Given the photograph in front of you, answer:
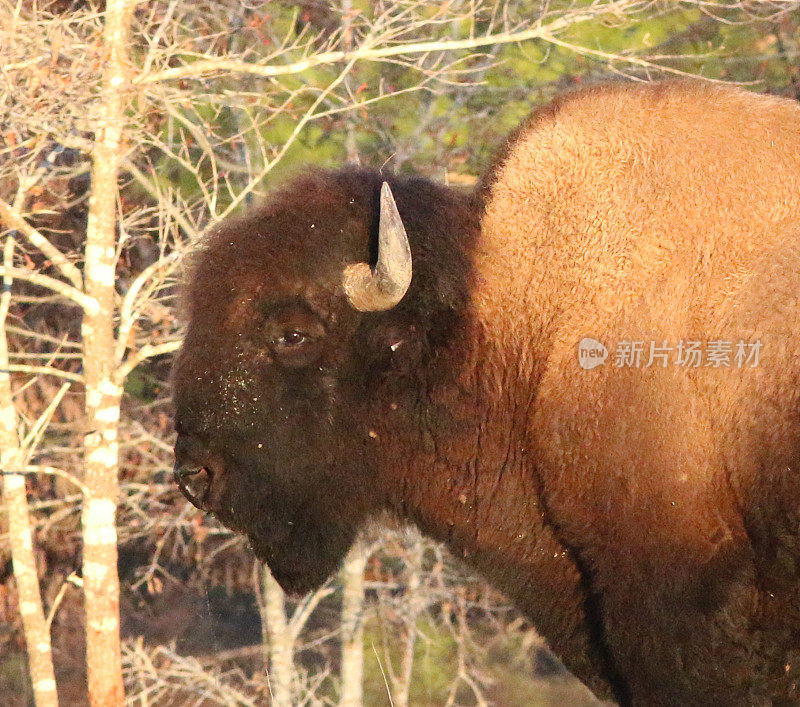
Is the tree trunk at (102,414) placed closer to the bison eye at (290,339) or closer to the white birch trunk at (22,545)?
the white birch trunk at (22,545)

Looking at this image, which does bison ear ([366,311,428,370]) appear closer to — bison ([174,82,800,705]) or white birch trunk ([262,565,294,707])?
bison ([174,82,800,705])

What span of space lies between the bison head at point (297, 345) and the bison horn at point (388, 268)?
0.04ft

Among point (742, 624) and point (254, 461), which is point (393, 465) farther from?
point (742, 624)

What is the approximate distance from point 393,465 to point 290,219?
92 centimetres

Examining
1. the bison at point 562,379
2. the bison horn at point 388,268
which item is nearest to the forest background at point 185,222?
the bison at point 562,379

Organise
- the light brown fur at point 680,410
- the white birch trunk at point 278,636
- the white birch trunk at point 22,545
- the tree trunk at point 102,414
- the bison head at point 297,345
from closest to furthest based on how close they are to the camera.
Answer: the light brown fur at point 680,410 → the bison head at point 297,345 → the tree trunk at point 102,414 → the white birch trunk at point 22,545 → the white birch trunk at point 278,636

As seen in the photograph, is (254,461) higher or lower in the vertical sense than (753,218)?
lower

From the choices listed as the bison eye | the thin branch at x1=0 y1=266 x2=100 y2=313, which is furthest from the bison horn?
the thin branch at x1=0 y1=266 x2=100 y2=313

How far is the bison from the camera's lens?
316 centimetres

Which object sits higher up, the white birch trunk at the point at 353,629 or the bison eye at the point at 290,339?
the bison eye at the point at 290,339

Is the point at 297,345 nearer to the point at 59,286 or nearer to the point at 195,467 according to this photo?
the point at 195,467

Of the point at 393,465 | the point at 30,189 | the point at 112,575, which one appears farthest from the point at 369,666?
the point at 393,465

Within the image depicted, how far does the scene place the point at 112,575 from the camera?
5672mm

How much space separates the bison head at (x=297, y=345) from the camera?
3.44 metres
